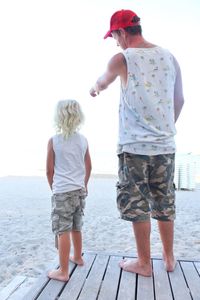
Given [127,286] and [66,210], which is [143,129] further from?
[127,286]

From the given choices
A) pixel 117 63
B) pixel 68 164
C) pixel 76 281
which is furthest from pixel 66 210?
pixel 117 63

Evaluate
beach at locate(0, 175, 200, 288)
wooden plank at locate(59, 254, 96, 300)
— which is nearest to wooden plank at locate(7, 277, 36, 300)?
beach at locate(0, 175, 200, 288)

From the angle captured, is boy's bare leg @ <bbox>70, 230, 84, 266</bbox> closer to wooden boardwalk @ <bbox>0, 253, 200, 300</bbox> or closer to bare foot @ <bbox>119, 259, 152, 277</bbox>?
wooden boardwalk @ <bbox>0, 253, 200, 300</bbox>

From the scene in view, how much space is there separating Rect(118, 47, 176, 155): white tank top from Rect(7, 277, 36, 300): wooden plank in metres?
1.20

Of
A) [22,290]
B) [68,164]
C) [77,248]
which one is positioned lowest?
[22,290]

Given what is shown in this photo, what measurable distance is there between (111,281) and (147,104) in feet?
3.63

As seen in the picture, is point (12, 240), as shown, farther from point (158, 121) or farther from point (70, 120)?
point (158, 121)

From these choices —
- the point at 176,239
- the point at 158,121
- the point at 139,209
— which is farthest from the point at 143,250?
the point at 176,239

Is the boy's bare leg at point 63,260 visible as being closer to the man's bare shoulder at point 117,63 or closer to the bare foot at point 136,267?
the bare foot at point 136,267

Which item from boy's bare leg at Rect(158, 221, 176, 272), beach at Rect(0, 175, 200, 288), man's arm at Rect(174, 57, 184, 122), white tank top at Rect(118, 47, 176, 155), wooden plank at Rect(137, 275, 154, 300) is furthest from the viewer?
beach at Rect(0, 175, 200, 288)

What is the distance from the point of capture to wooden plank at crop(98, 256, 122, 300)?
1805 mm

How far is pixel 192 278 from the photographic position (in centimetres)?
204

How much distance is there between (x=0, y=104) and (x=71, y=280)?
Result: 183 feet

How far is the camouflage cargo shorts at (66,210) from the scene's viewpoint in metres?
2.19
